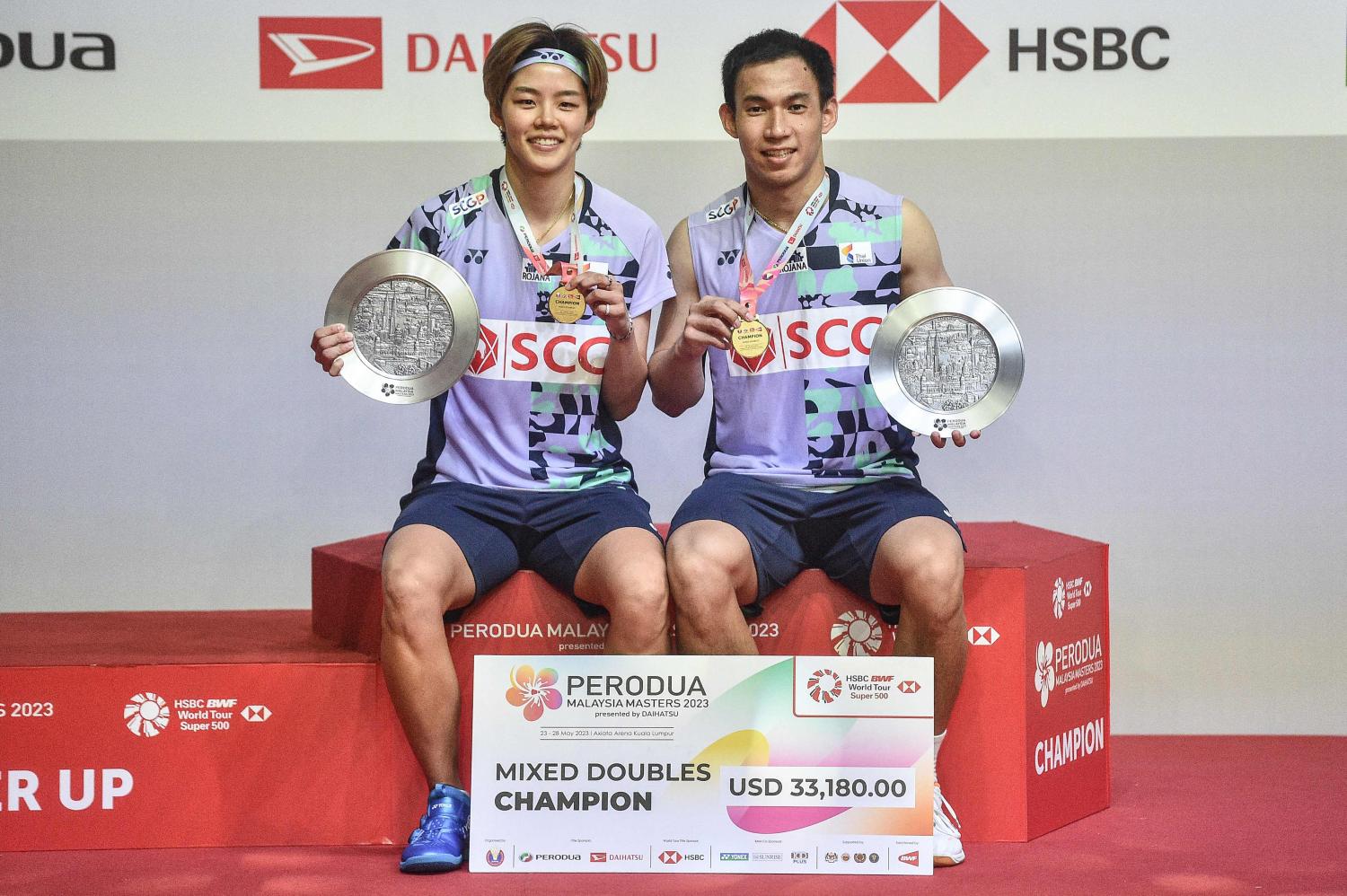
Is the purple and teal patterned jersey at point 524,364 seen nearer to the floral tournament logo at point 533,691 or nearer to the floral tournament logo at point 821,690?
the floral tournament logo at point 533,691

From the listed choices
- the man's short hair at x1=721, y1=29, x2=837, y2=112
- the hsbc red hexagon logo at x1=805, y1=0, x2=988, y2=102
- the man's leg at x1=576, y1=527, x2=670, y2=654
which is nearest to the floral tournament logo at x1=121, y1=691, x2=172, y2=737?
the man's leg at x1=576, y1=527, x2=670, y2=654

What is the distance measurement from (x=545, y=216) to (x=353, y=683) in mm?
994

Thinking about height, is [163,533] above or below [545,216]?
below

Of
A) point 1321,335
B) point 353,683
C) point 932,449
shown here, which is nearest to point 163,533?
point 353,683

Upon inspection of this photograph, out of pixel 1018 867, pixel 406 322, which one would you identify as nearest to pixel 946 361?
pixel 1018 867

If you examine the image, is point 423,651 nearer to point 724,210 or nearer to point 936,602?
point 936,602

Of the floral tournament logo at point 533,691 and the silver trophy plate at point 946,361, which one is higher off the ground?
the silver trophy plate at point 946,361

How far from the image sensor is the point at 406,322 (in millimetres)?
2766

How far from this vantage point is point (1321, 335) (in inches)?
150

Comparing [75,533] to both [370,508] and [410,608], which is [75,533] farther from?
[410,608]

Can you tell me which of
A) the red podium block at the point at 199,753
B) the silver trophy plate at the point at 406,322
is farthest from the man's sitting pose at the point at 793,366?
the red podium block at the point at 199,753

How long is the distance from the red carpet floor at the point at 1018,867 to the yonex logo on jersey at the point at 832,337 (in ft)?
3.17

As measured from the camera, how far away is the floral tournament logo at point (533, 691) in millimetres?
2443

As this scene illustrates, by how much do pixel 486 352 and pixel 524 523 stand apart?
360 mm
